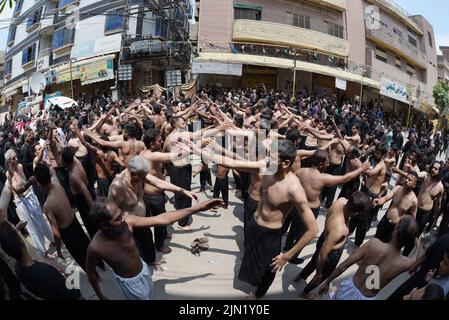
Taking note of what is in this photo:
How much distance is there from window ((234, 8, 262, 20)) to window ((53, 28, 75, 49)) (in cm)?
1276

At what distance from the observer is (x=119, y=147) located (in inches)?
199

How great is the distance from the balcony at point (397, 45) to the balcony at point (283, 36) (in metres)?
4.74

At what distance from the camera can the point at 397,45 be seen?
29.3 metres

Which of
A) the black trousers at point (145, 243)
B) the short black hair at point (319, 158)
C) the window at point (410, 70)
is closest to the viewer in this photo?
the black trousers at point (145, 243)

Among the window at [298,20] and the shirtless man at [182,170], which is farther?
the window at [298,20]

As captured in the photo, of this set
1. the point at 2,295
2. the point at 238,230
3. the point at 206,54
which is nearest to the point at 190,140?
the point at 238,230

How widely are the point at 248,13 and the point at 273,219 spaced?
22.2 meters

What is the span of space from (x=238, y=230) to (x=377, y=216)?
3158 mm

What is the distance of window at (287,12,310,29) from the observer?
2372cm

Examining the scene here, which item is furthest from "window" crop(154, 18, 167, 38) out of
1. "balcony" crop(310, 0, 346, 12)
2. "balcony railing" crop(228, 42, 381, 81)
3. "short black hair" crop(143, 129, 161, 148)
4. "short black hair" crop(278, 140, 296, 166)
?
"short black hair" crop(278, 140, 296, 166)

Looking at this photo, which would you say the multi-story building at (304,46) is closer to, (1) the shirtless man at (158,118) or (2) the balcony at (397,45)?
(2) the balcony at (397,45)

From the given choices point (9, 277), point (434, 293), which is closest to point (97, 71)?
point (9, 277)

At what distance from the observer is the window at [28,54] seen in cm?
3026

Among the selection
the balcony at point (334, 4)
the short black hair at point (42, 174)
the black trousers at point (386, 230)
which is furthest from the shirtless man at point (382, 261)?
the balcony at point (334, 4)
